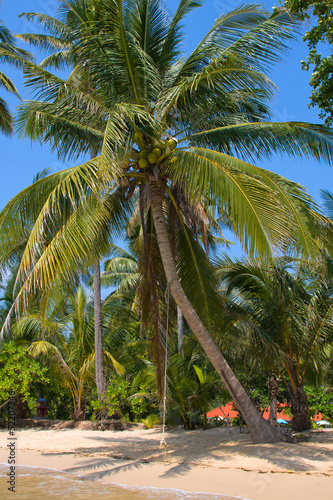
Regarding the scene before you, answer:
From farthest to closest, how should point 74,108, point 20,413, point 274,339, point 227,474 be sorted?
1. point 20,413
2. point 274,339
3. point 74,108
4. point 227,474

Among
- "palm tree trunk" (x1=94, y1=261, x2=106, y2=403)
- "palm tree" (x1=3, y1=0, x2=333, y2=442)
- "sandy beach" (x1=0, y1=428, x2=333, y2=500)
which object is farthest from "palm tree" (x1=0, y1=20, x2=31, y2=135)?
"sandy beach" (x1=0, y1=428, x2=333, y2=500)

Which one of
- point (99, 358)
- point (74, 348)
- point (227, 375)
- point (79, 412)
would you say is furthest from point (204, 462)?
point (74, 348)

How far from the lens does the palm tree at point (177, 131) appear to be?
7094 millimetres

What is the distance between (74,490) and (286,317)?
5566 mm

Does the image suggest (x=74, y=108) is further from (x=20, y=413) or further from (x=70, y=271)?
(x=20, y=413)

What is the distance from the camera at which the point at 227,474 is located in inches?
268

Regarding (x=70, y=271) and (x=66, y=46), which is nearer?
(x=70, y=271)

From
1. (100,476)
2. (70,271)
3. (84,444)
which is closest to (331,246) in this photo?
(70,271)

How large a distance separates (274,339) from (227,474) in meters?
3.89

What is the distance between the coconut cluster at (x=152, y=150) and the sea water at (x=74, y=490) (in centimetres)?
539

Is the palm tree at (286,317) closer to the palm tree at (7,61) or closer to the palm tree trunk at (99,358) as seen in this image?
the palm tree trunk at (99,358)

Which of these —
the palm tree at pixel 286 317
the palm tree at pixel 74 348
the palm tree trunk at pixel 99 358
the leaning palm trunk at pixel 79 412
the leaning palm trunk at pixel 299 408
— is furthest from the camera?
the leaning palm trunk at pixel 79 412

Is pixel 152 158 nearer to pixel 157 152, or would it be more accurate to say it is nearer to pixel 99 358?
pixel 157 152

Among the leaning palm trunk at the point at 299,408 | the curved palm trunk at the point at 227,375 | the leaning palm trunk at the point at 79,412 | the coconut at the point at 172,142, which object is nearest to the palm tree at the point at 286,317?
the leaning palm trunk at the point at 299,408
